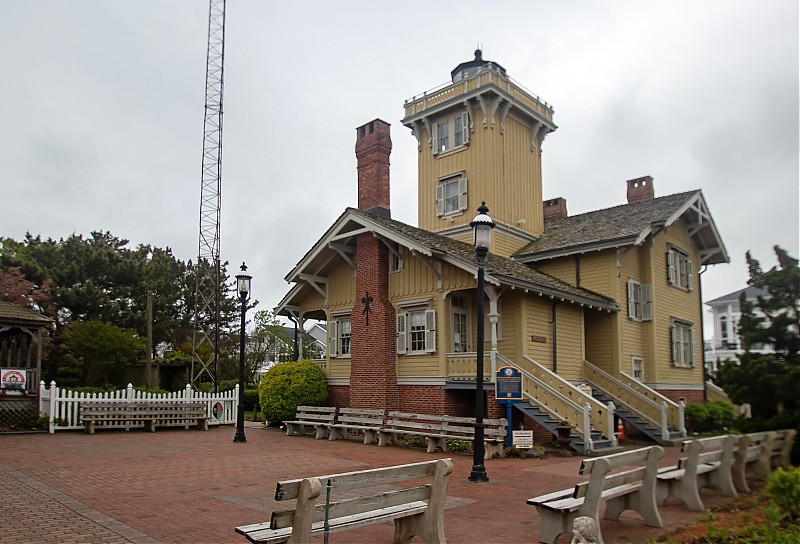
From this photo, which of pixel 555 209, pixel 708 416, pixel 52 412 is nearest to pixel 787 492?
pixel 708 416

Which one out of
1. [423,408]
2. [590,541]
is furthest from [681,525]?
[423,408]

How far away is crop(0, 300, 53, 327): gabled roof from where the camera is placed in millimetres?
20156

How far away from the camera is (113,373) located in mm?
33969

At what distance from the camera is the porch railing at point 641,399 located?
61.6ft

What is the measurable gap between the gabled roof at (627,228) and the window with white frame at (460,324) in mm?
4728

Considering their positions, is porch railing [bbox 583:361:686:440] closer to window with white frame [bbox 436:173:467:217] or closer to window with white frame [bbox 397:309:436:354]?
window with white frame [bbox 397:309:436:354]

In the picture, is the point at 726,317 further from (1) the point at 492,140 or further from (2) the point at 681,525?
(2) the point at 681,525

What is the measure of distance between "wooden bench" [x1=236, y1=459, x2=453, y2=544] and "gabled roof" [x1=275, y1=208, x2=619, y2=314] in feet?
31.9

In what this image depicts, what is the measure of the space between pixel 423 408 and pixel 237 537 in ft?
38.7

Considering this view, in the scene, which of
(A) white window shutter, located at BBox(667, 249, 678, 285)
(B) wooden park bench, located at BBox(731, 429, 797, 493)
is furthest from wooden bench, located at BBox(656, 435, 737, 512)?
(A) white window shutter, located at BBox(667, 249, 678, 285)

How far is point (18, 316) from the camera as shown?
20375mm

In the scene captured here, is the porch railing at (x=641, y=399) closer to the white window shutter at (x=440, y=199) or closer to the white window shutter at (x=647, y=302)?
the white window shutter at (x=647, y=302)

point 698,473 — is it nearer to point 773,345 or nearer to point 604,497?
point 604,497

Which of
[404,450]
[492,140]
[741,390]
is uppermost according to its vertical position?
[492,140]
